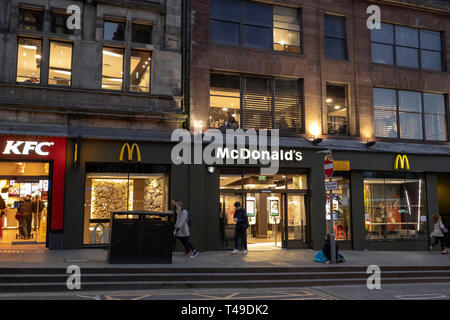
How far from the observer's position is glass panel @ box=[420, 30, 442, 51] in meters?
19.5

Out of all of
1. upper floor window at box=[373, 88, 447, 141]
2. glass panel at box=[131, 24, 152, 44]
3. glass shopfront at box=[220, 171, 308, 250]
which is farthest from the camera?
upper floor window at box=[373, 88, 447, 141]

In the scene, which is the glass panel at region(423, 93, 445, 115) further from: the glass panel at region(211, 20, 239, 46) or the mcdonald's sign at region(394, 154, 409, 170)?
the glass panel at region(211, 20, 239, 46)

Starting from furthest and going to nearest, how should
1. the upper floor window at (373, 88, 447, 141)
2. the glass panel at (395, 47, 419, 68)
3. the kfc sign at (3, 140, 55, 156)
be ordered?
the glass panel at (395, 47, 419, 68) → the upper floor window at (373, 88, 447, 141) → the kfc sign at (3, 140, 55, 156)

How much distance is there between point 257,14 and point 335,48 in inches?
150

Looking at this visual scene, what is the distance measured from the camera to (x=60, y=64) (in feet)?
47.7

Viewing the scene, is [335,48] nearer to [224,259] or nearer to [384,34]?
[384,34]

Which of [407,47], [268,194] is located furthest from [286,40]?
[268,194]

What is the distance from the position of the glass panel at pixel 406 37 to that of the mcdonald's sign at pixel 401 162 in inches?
213

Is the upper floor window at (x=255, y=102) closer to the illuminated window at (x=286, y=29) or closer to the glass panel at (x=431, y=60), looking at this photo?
the illuminated window at (x=286, y=29)

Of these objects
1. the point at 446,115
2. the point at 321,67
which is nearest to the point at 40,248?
the point at 321,67

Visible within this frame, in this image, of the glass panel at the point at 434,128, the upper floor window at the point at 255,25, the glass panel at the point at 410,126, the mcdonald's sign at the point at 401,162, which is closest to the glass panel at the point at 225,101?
the upper floor window at the point at 255,25

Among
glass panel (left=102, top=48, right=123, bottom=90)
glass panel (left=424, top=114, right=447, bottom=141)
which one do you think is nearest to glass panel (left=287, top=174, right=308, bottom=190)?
glass panel (left=424, top=114, right=447, bottom=141)

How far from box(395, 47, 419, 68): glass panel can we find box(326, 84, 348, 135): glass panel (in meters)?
3.35

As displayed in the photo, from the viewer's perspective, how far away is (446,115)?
19328 millimetres
